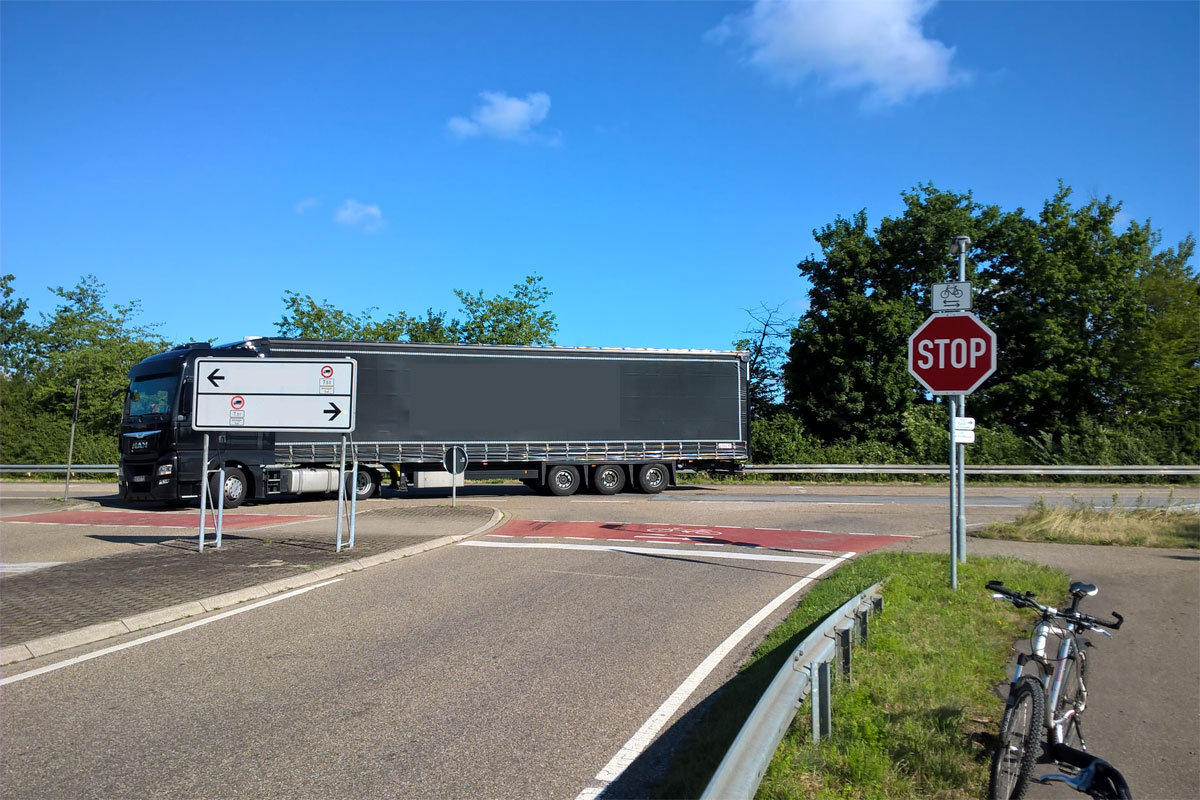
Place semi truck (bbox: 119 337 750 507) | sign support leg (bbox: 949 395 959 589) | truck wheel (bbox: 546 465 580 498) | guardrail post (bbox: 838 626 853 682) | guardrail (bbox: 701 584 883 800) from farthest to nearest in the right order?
1. truck wheel (bbox: 546 465 580 498)
2. semi truck (bbox: 119 337 750 507)
3. sign support leg (bbox: 949 395 959 589)
4. guardrail post (bbox: 838 626 853 682)
5. guardrail (bbox: 701 584 883 800)

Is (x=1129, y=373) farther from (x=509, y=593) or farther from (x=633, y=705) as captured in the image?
(x=633, y=705)

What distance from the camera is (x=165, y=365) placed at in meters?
21.0

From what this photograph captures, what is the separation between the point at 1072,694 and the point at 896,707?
3.62 feet

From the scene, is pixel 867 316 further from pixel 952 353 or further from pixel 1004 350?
pixel 952 353

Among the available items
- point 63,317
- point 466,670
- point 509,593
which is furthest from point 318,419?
point 63,317

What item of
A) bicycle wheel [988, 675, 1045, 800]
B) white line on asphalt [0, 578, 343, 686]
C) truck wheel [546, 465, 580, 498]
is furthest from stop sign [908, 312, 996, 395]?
truck wheel [546, 465, 580, 498]

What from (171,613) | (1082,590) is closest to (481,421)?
(171,613)

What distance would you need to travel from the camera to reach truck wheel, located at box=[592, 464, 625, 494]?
84.5 feet

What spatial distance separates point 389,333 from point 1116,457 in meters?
36.5

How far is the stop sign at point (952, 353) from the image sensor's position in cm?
954

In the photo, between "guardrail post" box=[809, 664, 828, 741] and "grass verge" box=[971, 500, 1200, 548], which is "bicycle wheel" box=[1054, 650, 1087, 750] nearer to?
"guardrail post" box=[809, 664, 828, 741]

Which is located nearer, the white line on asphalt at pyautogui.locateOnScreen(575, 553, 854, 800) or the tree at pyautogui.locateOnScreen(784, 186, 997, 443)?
the white line on asphalt at pyautogui.locateOnScreen(575, 553, 854, 800)

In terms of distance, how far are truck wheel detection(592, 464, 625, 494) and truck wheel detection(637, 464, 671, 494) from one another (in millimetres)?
604

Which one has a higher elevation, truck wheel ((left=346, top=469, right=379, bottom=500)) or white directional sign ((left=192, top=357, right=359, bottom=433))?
white directional sign ((left=192, top=357, right=359, bottom=433))
